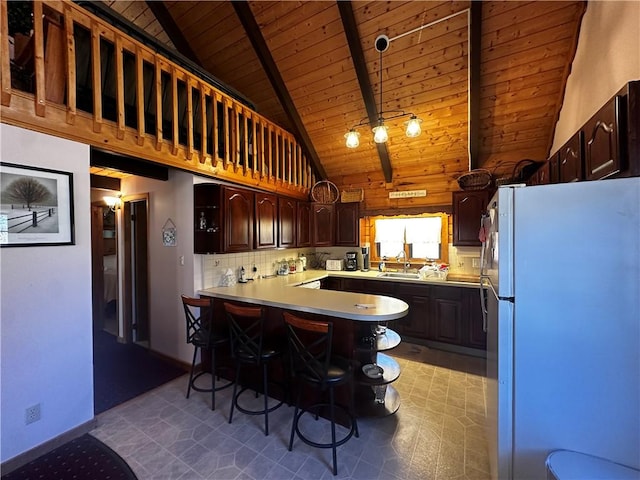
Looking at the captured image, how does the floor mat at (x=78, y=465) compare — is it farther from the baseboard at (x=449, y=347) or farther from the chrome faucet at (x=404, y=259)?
the chrome faucet at (x=404, y=259)

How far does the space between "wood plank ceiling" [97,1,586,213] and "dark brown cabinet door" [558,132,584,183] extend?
155cm

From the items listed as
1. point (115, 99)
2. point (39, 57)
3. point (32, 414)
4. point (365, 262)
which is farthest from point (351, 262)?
point (39, 57)

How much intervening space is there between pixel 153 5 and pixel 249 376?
472 centimetres

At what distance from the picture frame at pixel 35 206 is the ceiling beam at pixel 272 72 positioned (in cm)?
262

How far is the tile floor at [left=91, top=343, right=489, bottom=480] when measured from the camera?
5.96ft

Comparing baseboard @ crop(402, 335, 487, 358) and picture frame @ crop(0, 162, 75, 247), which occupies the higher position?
picture frame @ crop(0, 162, 75, 247)

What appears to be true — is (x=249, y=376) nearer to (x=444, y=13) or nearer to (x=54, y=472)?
(x=54, y=472)

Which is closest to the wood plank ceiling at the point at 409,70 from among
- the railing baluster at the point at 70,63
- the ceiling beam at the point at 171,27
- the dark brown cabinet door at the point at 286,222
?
the ceiling beam at the point at 171,27

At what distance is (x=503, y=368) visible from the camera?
4.41 ft

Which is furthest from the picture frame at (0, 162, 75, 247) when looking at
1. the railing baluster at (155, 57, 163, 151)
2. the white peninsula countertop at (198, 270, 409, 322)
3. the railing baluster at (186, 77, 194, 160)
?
the white peninsula countertop at (198, 270, 409, 322)

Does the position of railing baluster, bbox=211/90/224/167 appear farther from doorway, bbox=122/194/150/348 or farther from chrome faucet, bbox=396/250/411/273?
chrome faucet, bbox=396/250/411/273

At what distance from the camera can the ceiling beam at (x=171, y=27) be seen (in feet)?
11.5

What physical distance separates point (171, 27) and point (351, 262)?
4.36 meters

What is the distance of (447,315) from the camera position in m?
3.72
